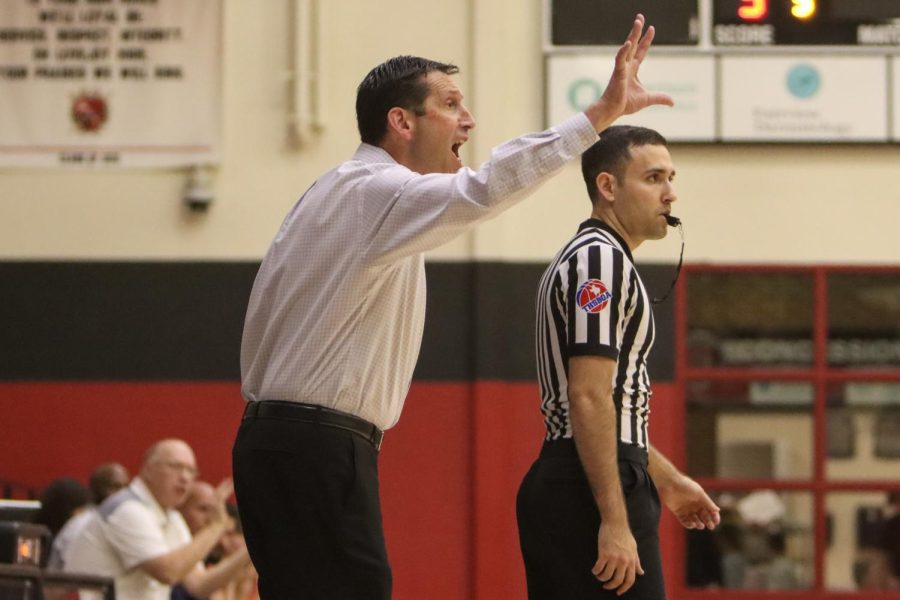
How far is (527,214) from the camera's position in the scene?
734cm

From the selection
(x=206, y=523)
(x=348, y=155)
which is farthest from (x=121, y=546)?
(x=348, y=155)

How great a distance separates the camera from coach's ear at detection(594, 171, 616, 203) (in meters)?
3.11

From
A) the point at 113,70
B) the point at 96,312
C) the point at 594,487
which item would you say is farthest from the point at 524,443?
the point at 594,487

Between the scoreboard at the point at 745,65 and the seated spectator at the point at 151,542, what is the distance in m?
2.90

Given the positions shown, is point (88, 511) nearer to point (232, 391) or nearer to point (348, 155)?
point (232, 391)

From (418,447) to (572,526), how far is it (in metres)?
4.37

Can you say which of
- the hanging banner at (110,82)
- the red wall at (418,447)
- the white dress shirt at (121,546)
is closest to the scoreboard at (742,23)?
the red wall at (418,447)

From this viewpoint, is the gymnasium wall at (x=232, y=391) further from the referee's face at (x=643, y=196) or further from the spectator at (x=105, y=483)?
the referee's face at (x=643, y=196)

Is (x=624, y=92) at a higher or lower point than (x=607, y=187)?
higher

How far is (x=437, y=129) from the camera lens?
283cm

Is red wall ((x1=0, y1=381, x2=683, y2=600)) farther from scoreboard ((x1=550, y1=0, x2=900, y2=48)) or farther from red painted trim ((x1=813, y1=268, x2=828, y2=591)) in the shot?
scoreboard ((x1=550, y1=0, x2=900, y2=48))

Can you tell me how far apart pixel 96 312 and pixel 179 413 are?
2.07ft

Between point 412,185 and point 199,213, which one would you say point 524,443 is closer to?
point 199,213

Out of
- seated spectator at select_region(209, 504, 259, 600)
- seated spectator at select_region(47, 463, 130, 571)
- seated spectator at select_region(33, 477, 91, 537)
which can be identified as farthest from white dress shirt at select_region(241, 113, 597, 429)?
seated spectator at select_region(209, 504, 259, 600)
